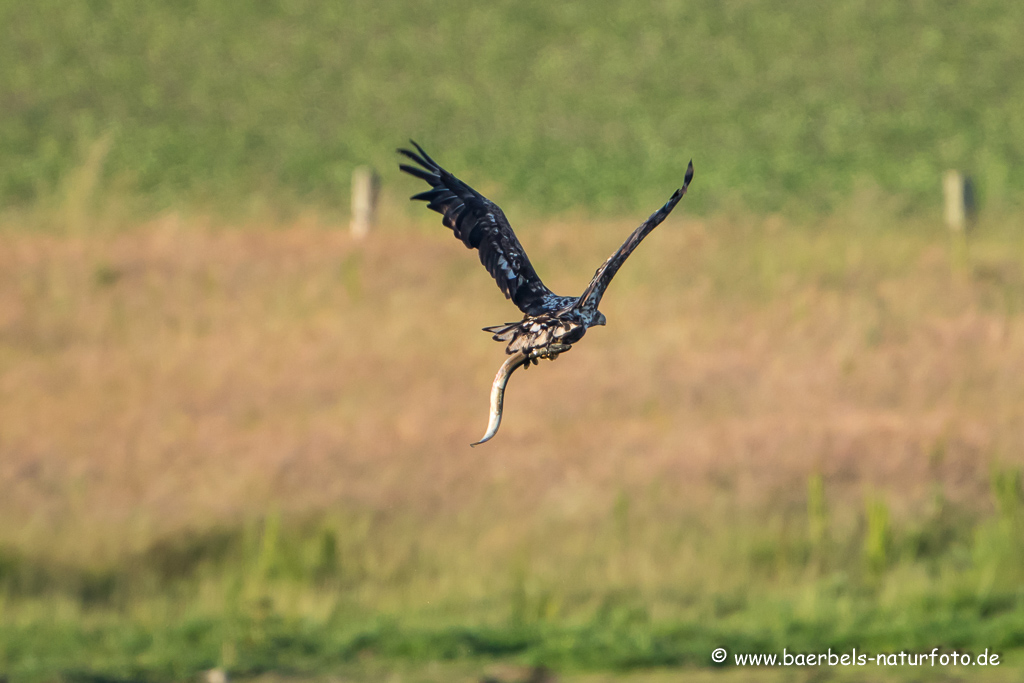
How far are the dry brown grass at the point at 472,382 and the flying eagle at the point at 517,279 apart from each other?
718 cm

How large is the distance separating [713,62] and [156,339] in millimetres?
29141

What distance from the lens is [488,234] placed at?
13.2ft

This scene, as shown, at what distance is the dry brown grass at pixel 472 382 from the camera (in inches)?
454

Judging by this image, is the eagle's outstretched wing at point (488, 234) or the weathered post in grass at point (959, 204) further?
the weathered post in grass at point (959, 204)

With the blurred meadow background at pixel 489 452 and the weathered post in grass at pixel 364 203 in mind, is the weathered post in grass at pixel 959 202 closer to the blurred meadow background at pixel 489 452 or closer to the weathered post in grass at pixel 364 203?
the blurred meadow background at pixel 489 452

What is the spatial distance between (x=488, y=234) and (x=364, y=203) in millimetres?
14848

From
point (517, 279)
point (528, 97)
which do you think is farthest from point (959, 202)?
point (528, 97)

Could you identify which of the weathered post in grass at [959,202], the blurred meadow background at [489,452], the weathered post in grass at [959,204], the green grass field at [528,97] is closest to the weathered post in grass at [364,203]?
the blurred meadow background at [489,452]

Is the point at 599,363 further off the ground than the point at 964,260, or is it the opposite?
the point at 964,260

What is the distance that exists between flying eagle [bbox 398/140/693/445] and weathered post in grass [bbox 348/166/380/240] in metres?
13.4

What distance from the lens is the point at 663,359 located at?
45.2ft

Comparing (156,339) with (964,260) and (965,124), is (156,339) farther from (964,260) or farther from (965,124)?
(965,124)

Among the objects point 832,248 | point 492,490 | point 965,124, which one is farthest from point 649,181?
point 492,490

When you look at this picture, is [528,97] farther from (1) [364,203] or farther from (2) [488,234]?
(2) [488,234]
